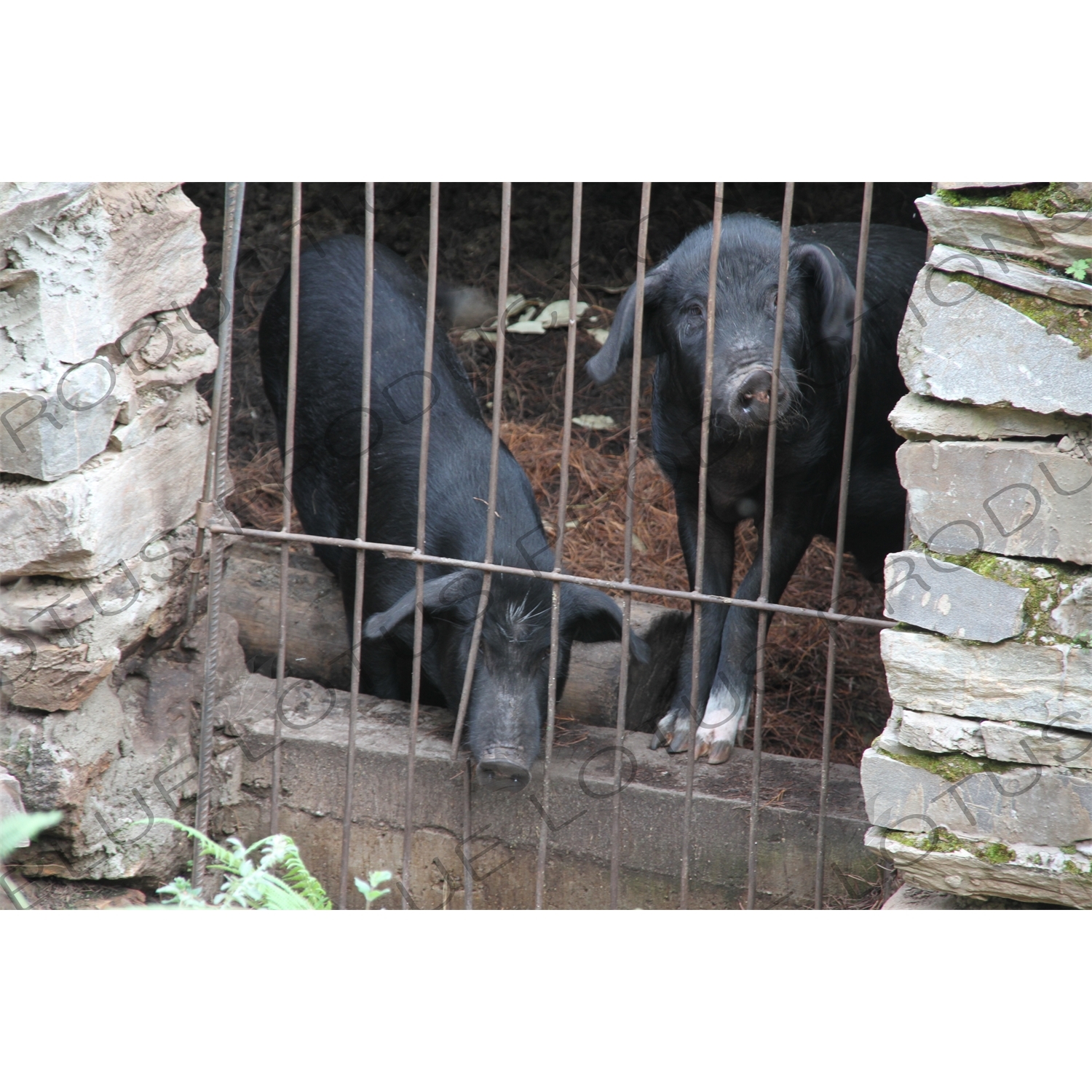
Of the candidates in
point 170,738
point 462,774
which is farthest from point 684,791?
point 170,738

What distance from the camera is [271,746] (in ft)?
12.0

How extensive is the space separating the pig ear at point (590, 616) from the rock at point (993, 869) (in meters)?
1.10

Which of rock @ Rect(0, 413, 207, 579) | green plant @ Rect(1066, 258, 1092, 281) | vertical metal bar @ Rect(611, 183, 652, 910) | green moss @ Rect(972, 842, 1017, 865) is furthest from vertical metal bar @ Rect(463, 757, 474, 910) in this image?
green plant @ Rect(1066, 258, 1092, 281)

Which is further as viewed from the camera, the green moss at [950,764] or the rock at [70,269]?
the rock at [70,269]

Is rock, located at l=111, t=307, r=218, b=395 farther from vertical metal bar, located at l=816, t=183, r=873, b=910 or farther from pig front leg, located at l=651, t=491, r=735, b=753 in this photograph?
vertical metal bar, located at l=816, t=183, r=873, b=910

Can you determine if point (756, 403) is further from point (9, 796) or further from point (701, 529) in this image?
point (9, 796)

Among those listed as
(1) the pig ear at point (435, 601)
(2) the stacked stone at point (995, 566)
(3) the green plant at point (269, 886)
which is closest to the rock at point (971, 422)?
(2) the stacked stone at point (995, 566)

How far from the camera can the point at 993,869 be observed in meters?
2.51

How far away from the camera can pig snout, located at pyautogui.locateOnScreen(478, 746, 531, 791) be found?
3.36 metres

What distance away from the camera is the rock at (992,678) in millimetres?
2406

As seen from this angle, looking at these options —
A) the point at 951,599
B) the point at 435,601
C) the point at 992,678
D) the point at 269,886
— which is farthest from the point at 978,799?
the point at 435,601

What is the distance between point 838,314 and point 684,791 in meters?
1.41

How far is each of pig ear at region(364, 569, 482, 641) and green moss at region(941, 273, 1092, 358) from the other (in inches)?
68.4

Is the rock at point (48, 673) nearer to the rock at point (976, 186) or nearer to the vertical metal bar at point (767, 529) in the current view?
the vertical metal bar at point (767, 529)
